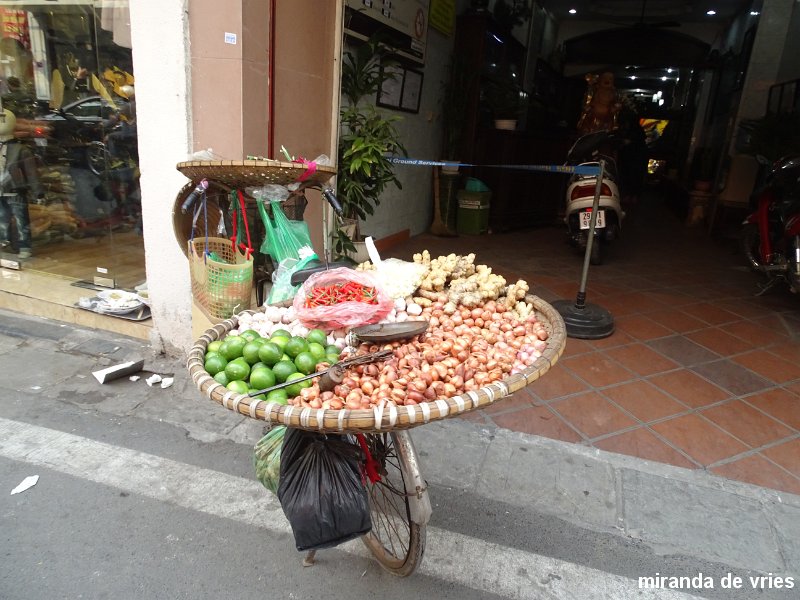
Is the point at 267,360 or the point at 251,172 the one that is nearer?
the point at 267,360

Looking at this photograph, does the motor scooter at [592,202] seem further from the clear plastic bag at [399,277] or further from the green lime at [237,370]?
the green lime at [237,370]

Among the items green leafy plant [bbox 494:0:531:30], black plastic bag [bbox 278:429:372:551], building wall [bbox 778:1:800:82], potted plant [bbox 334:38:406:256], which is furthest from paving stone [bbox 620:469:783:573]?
building wall [bbox 778:1:800:82]

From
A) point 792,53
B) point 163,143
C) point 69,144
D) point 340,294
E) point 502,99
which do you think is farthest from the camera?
point 502,99

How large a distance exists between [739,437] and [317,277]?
264cm

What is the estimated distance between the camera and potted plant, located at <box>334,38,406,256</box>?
4523 mm

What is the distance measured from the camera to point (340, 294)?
7.07 feet

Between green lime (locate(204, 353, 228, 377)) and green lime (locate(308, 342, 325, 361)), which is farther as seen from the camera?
green lime (locate(308, 342, 325, 361))

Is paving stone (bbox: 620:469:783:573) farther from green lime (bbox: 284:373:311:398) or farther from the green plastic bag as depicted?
the green plastic bag

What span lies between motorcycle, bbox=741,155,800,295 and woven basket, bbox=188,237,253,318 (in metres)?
4.76

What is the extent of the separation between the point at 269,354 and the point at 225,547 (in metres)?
0.98

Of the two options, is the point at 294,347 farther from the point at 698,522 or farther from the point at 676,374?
the point at 676,374

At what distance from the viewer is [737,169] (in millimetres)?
8297

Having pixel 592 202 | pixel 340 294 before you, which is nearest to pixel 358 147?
pixel 340 294

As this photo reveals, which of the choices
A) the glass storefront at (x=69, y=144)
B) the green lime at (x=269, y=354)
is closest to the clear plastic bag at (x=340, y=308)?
the green lime at (x=269, y=354)
